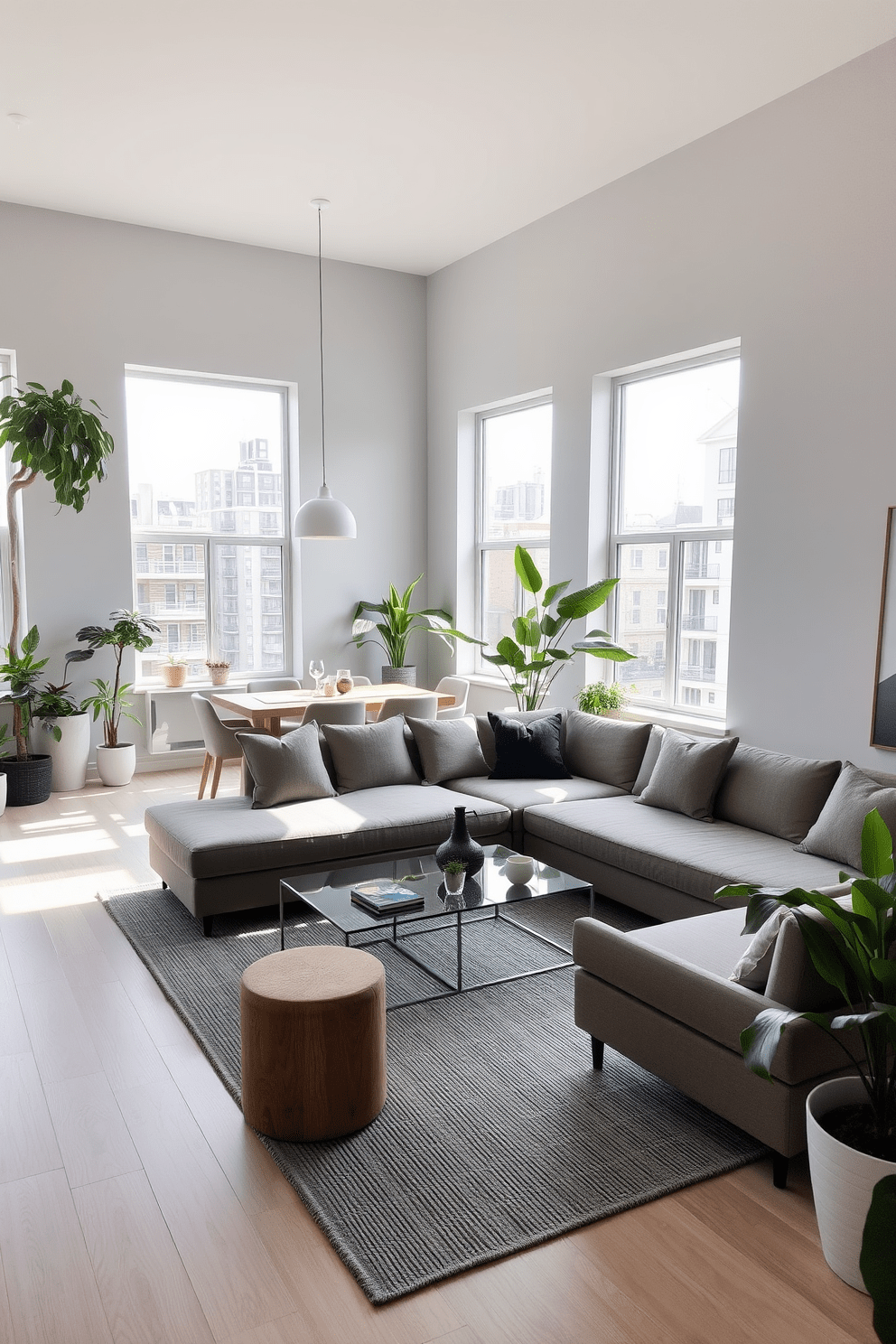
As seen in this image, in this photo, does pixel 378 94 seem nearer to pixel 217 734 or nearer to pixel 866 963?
pixel 217 734

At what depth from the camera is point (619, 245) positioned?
5.96m

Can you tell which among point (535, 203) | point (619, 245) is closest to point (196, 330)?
point (535, 203)

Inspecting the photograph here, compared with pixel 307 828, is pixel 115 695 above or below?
above

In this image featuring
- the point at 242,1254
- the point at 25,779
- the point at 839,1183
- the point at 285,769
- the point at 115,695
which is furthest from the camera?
the point at 115,695

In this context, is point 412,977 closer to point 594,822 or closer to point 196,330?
point 594,822

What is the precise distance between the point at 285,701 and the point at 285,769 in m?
1.41

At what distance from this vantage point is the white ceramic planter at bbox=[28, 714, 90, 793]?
21.7ft

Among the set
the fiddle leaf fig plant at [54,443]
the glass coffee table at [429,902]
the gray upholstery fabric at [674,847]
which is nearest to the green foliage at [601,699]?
the gray upholstery fabric at [674,847]

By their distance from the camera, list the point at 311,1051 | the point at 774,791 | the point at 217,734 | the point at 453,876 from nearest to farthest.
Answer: the point at 311,1051 < the point at 453,876 < the point at 774,791 < the point at 217,734

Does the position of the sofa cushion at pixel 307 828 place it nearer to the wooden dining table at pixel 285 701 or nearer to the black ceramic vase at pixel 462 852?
the black ceramic vase at pixel 462 852

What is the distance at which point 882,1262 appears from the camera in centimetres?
146

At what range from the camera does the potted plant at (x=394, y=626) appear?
25.9ft

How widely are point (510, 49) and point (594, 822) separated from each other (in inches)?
140

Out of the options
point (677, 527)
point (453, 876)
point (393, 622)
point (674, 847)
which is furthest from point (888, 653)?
point (393, 622)
